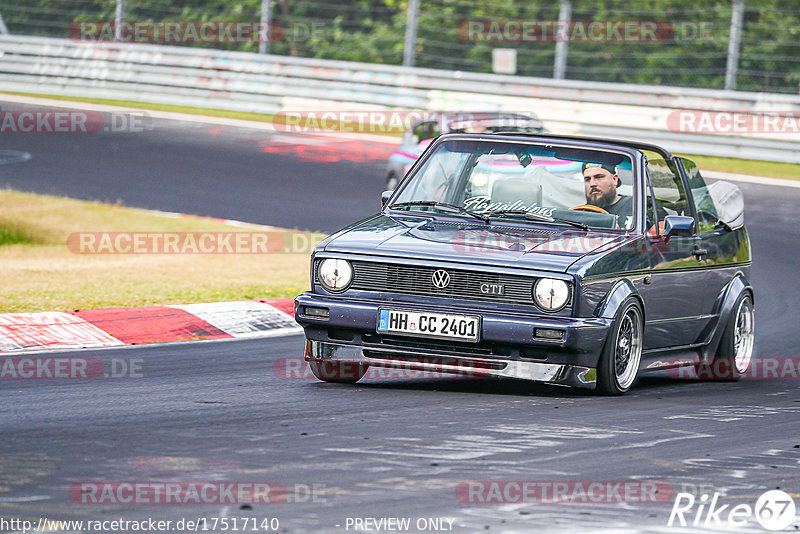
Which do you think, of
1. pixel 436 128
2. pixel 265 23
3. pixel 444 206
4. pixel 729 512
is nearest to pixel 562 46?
pixel 436 128

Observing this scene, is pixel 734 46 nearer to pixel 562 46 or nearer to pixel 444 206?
pixel 562 46

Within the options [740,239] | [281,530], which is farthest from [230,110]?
[281,530]

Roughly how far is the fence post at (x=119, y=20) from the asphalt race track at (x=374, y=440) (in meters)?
19.1

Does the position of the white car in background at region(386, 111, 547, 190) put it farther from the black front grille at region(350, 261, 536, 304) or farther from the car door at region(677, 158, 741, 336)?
the black front grille at region(350, 261, 536, 304)

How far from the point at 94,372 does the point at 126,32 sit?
21383 millimetres

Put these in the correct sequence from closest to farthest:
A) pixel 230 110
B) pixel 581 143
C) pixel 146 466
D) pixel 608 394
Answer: pixel 146 466 < pixel 608 394 < pixel 581 143 < pixel 230 110

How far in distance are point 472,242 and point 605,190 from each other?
1.16 meters

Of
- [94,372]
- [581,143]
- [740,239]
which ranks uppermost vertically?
[581,143]

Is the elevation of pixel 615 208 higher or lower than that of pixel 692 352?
higher

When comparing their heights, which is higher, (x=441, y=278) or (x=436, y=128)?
(x=436, y=128)

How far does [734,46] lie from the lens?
22.9 metres

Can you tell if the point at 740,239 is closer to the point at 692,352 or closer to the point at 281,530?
the point at 692,352

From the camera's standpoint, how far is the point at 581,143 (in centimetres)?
866

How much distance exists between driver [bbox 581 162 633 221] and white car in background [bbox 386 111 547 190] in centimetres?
1045
